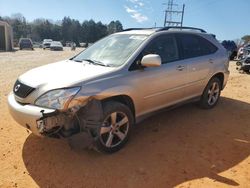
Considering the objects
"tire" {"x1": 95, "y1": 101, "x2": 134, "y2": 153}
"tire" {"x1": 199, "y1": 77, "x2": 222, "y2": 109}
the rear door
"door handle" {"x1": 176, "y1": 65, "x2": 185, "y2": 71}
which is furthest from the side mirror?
"tire" {"x1": 199, "y1": 77, "x2": 222, "y2": 109}

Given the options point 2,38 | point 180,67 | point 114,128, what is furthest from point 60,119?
point 2,38

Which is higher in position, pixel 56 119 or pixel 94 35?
pixel 56 119

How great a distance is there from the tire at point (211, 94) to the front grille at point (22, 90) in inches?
148

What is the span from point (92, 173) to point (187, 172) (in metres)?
1.27

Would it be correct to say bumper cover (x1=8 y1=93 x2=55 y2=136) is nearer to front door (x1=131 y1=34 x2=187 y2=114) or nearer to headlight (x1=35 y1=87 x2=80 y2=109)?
headlight (x1=35 y1=87 x2=80 y2=109)

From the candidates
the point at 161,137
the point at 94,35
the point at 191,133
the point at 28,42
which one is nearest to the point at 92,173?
the point at 161,137

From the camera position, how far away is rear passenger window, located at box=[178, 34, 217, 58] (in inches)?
214

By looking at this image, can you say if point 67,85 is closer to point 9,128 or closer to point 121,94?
point 121,94

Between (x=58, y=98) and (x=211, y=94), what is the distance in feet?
12.8

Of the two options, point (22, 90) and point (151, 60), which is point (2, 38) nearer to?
point (22, 90)

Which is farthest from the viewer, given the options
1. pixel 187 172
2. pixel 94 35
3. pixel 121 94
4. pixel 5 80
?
pixel 94 35

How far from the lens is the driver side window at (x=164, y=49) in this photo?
4.69 m

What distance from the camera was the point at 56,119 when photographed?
369 cm

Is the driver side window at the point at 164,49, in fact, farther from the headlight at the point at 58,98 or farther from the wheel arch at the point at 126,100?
the headlight at the point at 58,98
